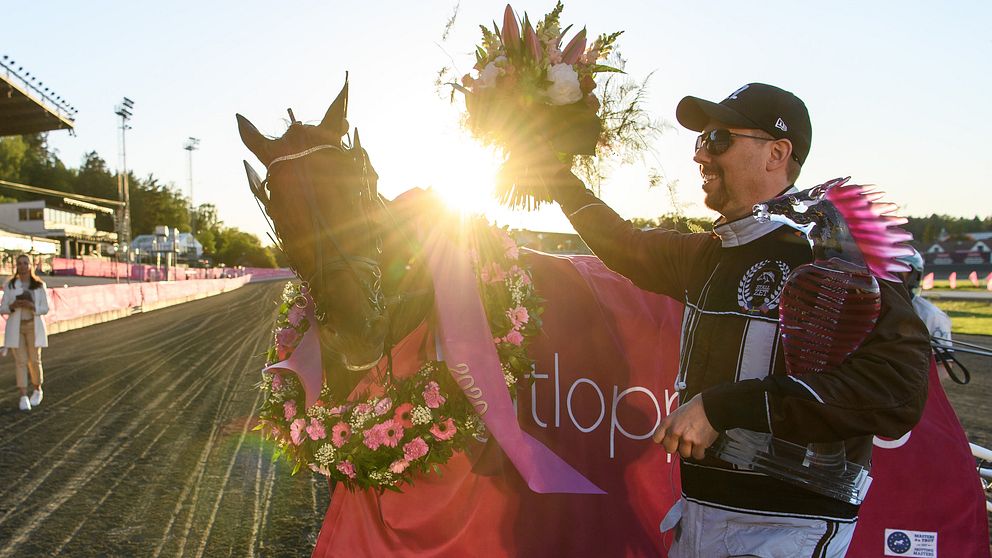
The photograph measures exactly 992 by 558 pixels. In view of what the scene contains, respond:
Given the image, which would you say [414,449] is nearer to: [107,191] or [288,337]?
[288,337]

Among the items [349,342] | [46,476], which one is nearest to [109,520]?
[46,476]

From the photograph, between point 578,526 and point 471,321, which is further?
point 578,526

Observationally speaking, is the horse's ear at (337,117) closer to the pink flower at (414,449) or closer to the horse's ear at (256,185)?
the horse's ear at (256,185)

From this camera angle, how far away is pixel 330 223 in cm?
243

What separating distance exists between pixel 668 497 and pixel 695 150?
1748mm

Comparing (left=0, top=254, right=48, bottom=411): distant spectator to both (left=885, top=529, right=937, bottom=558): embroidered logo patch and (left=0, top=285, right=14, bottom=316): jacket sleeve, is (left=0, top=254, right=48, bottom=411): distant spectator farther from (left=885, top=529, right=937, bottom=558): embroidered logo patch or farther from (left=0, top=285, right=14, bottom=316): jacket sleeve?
Answer: (left=885, top=529, right=937, bottom=558): embroidered logo patch

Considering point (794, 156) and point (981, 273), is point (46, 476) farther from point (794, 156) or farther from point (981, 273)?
point (981, 273)

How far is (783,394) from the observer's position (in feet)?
5.32

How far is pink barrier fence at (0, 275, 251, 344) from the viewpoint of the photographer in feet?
60.7

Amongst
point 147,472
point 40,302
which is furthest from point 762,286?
point 40,302

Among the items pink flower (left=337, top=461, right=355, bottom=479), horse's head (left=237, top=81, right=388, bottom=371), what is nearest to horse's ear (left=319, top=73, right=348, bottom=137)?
horse's head (left=237, top=81, right=388, bottom=371)

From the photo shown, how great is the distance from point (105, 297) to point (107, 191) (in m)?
70.7

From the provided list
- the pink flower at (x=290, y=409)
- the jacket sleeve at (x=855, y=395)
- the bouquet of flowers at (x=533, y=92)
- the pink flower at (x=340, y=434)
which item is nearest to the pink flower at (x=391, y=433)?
the pink flower at (x=340, y=434)

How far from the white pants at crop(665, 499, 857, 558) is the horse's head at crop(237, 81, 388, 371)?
1302mm
